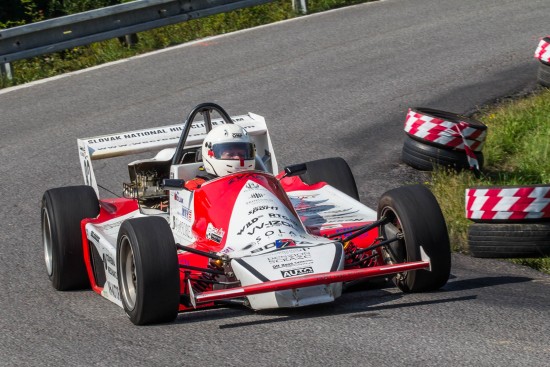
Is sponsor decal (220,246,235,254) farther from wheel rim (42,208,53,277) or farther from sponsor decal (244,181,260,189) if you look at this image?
wheel rim (42,208,53,277)

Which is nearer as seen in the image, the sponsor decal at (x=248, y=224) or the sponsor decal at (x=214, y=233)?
the sponsor decal at (x=248, y=224)

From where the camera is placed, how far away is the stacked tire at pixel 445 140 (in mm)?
10156

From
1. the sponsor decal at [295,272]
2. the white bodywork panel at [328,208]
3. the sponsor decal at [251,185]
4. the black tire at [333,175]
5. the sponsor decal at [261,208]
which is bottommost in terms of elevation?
the white bodywork panel at [328,208]

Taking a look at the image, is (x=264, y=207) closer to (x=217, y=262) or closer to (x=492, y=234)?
(x=217, y=262)

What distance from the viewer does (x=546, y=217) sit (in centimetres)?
815

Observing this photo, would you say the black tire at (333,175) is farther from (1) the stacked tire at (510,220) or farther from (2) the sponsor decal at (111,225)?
(2) the sponsor decal at (111,225)

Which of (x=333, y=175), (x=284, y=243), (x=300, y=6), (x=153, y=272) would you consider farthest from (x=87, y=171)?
(x=300, y=6)

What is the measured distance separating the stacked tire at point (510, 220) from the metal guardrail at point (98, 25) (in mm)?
7670

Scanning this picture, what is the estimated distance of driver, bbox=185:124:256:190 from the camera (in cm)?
788

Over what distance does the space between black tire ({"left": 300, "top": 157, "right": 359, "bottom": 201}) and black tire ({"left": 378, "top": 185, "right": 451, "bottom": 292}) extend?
164 cm

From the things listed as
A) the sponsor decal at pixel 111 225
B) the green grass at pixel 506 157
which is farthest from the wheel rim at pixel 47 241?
the green grass at pixel 506 157

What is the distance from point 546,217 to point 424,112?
260 cm

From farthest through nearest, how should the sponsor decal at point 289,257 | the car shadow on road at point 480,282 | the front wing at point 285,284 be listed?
1. the car shadow on road at point 480,282
2. the sponsor decal at point 289,257
3. the front wing at point 285,284

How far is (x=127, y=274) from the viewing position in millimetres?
7066
